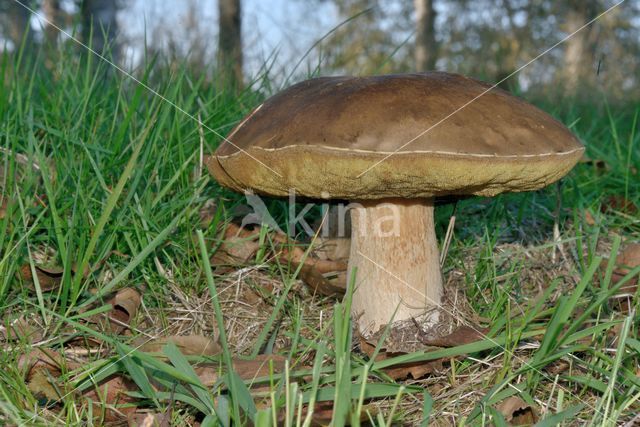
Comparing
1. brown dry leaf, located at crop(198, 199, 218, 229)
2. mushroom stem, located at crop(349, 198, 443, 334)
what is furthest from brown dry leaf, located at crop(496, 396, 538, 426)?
brown dry leaf, located at crop(198, 199, 218, 229)

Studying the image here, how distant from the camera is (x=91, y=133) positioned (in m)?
1.91

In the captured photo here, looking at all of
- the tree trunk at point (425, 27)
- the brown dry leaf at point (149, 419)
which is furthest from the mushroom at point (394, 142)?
the tree trunk at point (425, 27)

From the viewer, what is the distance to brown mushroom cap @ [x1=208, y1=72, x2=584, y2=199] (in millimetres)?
1158

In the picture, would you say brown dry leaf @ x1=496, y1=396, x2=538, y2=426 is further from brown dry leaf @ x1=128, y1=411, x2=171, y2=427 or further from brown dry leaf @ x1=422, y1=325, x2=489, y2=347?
brown dry leaf @ x1=128, y1=411, x2=171, y2=427

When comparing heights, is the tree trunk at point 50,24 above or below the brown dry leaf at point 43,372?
above

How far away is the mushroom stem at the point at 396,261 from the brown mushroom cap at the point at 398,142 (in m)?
0.20

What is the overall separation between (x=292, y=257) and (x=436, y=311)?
512mm

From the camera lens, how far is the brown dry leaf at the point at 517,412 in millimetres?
1224

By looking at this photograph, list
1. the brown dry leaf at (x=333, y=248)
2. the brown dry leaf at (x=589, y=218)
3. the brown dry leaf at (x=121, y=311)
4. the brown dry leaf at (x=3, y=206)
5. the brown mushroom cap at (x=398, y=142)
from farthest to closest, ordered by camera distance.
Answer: the brown dry leaf at (x=589, y=218)
the brown dry leaf at (x=333, y=248)
the brown dry leaf at (x=3, y=206)
the brown dry leaf at (x=121, y=311)
the brown mushroom cap at (x=398, y=142)

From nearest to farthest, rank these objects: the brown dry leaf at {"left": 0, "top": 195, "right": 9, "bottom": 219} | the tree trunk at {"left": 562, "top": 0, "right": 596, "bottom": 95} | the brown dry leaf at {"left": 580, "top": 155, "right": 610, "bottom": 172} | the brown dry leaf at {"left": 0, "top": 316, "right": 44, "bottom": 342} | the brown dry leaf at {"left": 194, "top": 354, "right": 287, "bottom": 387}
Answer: the brown dry leaf at {"left": 194, "top": 354, "right": 287, "bottom": 387} < the brown dry leaf at {"left": 0, "top": 316, "right": 44, "bottom": 342} < the brown dry leaf at {"left": 0, "top": 195, "right": 9, "bottom": 219} < the brown dry leaf at {"left": 580, "top": 155, "right": 610, "bottom": 172} < the tree trunk at {"left": 562, "top": 0, "right": 596, "bottom": 95}

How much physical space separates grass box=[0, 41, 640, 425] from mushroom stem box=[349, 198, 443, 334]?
138mm

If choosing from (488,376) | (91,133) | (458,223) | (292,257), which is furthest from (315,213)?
(488,376)

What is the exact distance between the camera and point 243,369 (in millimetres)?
1304

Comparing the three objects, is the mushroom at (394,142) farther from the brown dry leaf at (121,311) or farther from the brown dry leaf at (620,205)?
the brown dry leaf at (620,205)
